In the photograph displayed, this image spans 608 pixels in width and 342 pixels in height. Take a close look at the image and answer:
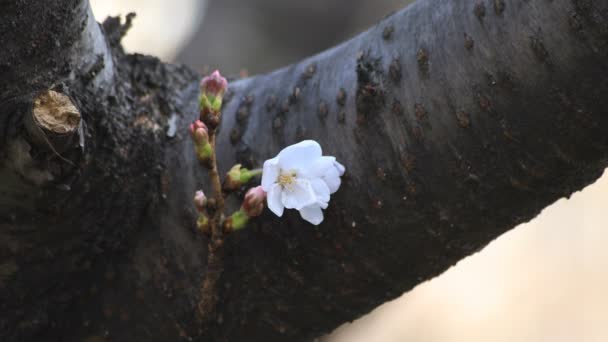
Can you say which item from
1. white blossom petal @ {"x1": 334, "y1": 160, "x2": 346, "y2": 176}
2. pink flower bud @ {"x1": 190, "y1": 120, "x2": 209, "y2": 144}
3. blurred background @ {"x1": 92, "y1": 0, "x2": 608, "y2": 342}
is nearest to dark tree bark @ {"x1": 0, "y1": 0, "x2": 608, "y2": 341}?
white blossom petal @ {"x1": 334, "y1": 160, "x2": 346, "y2": 176}

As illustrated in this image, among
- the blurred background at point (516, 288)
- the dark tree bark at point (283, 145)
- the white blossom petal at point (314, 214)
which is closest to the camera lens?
the dark tree bark at point (283, 145)

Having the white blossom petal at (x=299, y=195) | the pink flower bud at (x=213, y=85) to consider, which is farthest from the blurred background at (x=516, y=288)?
the white blossom petal at (x=299, y=195)

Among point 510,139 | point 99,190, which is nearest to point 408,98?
point 510,139

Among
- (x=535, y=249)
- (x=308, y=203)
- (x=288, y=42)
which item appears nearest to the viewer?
(x=308, y=203)

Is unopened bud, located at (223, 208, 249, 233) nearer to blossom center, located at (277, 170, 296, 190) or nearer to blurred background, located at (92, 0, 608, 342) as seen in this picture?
blossom center, located at (277, 170, 296, 190)

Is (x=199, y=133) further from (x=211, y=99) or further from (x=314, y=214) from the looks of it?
(x=314, y=214)

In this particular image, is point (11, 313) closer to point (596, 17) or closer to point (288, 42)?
point (596, 17)

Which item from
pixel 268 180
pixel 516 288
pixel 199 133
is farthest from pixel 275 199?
pixel 516 288

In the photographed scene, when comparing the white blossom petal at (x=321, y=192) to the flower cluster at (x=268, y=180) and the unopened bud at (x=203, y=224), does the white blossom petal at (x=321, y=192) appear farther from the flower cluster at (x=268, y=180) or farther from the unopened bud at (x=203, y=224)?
the unopened bud at (x=203, y=224)
